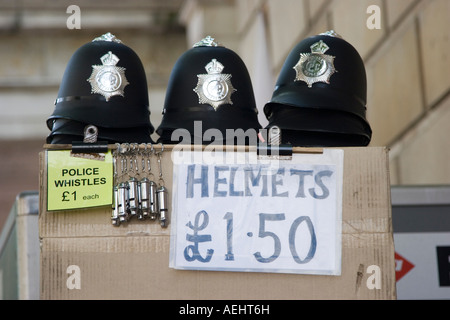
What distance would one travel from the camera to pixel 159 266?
2455 millimetres

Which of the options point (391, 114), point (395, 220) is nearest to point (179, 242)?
point (395, 220)

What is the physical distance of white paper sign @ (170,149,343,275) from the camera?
2.45 metres

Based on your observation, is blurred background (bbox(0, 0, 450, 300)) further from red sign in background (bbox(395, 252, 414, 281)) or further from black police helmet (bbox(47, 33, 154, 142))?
black police helmet (bbox(47, 33, 154, 142))

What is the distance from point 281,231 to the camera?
2459 mm

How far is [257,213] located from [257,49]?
6.10 metres

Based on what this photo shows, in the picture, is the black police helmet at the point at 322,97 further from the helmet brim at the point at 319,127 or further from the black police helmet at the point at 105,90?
the black police helmet at the point at 105,90

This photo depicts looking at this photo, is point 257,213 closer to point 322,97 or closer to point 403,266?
point 322,97

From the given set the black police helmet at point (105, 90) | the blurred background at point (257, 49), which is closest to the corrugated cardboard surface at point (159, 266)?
the black police helmet at point (105, 90)

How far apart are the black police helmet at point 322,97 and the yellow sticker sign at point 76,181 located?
65 centimetres

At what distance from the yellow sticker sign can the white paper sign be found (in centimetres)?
19

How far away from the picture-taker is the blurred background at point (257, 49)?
4.89 meters

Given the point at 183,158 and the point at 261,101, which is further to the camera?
the point at 261,101

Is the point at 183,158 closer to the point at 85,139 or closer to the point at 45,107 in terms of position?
the point at 85,139
